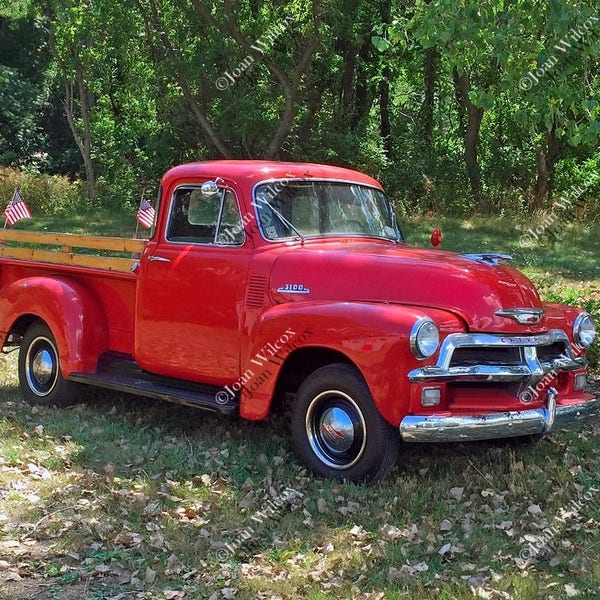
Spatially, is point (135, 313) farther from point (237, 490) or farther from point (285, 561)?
point (285, 561)

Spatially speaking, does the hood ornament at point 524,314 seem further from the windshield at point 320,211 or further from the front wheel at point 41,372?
the front wheel at point 41,372

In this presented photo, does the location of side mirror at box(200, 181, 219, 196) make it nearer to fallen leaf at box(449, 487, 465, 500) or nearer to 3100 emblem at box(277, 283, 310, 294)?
3100 emblem at box(277, 283, 310, 294)

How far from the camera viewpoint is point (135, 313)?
657cm


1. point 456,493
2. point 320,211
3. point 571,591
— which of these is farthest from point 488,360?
point 320,211

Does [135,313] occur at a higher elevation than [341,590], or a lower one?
higher

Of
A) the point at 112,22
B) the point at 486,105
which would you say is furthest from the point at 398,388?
the point at 112,22

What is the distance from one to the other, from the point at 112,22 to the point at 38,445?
49.8ft

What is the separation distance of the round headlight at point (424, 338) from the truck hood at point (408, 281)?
0.31 meters

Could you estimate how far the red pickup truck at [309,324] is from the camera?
4914 millimetres

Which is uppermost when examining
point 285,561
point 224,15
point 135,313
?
point 224,15

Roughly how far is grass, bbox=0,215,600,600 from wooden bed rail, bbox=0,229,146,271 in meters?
1.31

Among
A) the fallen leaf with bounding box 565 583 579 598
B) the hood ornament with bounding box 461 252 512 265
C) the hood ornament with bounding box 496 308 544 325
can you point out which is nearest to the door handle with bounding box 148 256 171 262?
the hood ornament with bounding box 461 252 512 265

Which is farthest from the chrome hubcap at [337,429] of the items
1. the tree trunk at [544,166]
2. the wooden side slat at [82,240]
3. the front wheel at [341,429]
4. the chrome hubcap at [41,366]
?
the tree trunk at [544,166]

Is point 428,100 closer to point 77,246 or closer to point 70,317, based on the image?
point 77,246
